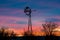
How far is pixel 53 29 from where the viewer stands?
119m

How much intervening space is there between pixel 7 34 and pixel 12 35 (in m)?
5.90

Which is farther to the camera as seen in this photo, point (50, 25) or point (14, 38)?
point (14, 38)

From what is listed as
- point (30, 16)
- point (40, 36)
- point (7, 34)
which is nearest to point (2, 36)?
point (7, 34)

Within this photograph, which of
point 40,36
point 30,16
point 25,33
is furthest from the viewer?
point 25,33

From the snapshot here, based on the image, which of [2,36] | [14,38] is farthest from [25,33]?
[2,36]

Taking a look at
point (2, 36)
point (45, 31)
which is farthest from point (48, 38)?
point (2, 36)

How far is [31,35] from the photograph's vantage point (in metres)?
120

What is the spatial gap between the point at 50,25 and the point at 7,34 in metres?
20.1

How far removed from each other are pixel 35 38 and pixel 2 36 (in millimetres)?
13565

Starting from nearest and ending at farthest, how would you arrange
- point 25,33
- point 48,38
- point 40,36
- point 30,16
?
1. point 30,16
2. point 48,38
3. point 40,36
4. point 25,33

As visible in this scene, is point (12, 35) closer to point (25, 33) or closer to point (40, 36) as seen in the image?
point (25, 33)

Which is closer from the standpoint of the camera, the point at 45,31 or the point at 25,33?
the point at 45,31

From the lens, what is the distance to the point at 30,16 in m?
95.8

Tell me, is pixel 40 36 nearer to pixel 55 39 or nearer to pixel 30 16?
pixel 55 39
